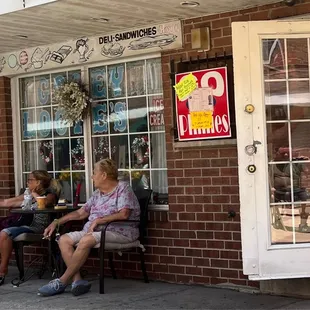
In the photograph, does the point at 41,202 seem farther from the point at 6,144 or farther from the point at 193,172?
the point at 193,172

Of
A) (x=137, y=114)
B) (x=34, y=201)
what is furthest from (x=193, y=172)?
(x=34, y=201)

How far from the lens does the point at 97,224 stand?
6.52 meters

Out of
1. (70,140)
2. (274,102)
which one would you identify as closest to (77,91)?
(70,140)

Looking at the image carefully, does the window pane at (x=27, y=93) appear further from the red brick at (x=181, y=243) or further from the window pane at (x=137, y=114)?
the red brick at (x=181, y=243)

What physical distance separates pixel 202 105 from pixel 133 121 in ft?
3.70

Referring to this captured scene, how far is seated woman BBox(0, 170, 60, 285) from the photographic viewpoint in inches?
284

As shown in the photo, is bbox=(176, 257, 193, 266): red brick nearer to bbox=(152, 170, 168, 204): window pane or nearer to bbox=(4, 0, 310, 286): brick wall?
bbox=(4, 0, 310, 286): brick wall

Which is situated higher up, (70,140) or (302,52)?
(302,52)

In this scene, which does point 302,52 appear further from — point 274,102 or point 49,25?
point 49,25

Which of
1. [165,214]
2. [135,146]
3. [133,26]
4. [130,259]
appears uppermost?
[133,26]

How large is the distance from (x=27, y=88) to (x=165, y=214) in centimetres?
269

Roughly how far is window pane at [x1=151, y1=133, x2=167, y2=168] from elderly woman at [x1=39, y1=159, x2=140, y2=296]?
1.84ft

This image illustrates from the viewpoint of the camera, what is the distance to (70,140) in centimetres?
800

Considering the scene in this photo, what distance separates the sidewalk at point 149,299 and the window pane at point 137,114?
172cm
